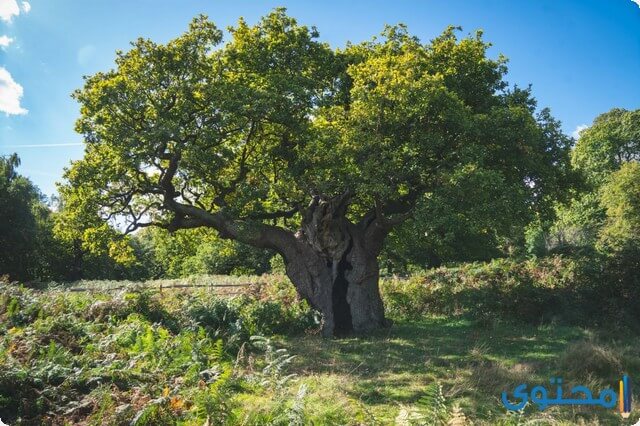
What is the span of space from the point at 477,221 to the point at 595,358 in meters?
4.33

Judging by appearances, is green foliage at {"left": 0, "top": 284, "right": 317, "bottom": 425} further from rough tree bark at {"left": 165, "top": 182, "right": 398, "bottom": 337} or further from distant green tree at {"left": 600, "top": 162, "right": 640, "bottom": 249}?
distant green tree at {"left": 600, "top": 162, "right": 640, "bottom": 249}

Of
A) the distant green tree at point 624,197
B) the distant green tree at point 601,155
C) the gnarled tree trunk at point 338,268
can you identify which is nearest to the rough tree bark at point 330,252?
the gnarled tree trunk at point 338,268

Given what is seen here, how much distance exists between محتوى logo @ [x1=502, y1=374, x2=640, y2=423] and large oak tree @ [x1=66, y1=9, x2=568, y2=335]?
550cm

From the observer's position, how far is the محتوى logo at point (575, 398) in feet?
23.9

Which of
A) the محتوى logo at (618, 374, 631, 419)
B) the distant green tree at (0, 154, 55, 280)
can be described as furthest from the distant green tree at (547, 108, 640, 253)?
the distant green tree at (0, 154, 55, 280)

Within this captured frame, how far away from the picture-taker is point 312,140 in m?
15.0

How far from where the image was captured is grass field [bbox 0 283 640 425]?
5.82 meters

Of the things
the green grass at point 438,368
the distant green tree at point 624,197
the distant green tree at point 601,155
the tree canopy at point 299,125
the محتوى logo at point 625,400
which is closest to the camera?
the green grass at point 438,368

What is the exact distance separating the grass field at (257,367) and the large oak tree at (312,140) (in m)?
3.42

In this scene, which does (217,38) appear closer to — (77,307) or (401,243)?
(77,307)

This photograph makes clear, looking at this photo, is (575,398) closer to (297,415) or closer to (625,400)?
(625,400)

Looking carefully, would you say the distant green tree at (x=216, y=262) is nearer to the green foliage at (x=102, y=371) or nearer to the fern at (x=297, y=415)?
the green foliage at (x=102, y=371)

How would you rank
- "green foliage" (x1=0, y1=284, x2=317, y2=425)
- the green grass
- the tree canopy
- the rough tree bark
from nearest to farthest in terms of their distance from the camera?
1. "green foliage" (x1=0, y1=284, x2=317, y2=425)
2. the green grass
3. the tree canopy
4. the rough tree bark

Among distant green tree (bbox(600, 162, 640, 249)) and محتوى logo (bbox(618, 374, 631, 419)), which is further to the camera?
distant green tree (bbox(600, 162, 640, 249))
